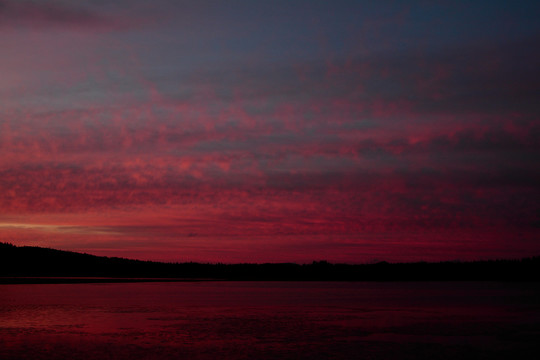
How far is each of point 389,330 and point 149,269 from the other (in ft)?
369

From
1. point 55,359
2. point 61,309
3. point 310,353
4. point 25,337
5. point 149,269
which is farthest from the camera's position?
point 149,269

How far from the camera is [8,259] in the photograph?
352 feet

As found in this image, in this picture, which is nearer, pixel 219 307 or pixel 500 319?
pixel 500 319

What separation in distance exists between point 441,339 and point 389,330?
2645 mm

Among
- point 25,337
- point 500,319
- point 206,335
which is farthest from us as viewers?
point 500,319

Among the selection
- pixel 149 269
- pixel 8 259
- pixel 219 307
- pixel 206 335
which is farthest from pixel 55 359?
pixel 149 269

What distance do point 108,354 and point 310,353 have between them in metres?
5.73

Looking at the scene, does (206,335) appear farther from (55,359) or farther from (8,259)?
(8,259)

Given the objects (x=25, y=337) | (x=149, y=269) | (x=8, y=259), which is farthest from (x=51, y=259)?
(x=25, y=337)

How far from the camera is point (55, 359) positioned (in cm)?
1622

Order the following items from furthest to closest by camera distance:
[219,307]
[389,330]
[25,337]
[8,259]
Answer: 1. [8,259]
2. [219,307]
3. [389,330]
4. [25,337]

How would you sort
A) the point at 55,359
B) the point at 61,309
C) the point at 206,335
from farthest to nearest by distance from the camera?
the point at 61,309, the point at 206,335, the point at 55,359

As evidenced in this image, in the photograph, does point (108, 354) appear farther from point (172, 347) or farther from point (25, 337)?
point (25, 337)

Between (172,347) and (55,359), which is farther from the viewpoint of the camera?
(172,347)
